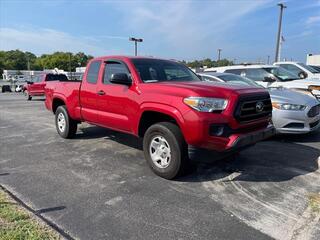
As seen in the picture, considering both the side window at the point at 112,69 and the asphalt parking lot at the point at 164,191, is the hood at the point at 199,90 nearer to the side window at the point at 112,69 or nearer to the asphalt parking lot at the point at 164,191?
the asphalt parking lot at the point at 164,191

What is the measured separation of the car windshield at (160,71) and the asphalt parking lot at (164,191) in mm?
1503

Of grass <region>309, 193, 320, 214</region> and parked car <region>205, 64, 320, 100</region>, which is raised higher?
parked car <region>205, 64, 320, 100</region>

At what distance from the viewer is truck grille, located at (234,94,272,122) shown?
4382 mm

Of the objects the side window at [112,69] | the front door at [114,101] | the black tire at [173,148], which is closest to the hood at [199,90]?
the black tire at [173,148]

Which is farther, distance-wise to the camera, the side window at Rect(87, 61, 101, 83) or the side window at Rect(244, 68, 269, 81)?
the side window at Rect(244, 68, 269, 81)

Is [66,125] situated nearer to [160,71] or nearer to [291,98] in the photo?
[160,71]

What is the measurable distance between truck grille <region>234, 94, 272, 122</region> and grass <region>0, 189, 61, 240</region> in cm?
276

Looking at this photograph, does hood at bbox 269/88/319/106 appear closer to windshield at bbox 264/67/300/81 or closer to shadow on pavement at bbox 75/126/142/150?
shadow on pavement at bbox 75/126/142/150

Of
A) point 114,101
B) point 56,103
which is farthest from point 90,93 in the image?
point 56,103

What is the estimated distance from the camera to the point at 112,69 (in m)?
5.87

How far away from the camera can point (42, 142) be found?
7164 mm

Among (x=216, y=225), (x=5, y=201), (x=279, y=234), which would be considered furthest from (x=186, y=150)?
(x=5, y=201)

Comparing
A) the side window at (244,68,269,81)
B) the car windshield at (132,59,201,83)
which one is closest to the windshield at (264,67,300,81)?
the side window at (244,68,269,81)

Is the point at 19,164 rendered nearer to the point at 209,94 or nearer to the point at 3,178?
the point at 3,178
